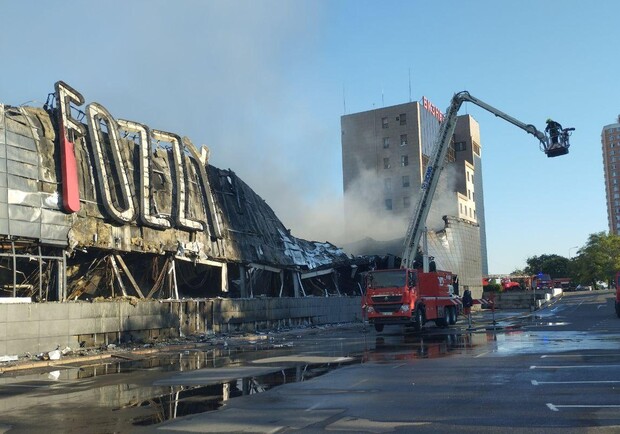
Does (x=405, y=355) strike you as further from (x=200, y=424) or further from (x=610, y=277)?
(x=610, y=277)

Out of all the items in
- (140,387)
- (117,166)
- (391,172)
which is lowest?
(140,387)

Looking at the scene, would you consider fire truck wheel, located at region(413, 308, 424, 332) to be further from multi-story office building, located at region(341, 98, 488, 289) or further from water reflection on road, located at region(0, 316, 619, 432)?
multi-story office building, located at region(341, 98, 488, 289)

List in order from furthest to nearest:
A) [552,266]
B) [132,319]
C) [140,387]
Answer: [552,266] → [132,319] → [140,387]

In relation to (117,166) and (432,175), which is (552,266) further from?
(117,166)

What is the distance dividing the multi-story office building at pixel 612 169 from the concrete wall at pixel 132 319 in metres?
184

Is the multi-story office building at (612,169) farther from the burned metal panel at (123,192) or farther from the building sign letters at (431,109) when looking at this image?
the burned metal panel at (123,192)

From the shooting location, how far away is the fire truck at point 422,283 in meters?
26.4

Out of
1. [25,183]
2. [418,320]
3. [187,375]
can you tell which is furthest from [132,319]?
[418,320]

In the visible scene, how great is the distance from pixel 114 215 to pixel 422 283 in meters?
13.6

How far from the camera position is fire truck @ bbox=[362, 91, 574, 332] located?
1041 inches

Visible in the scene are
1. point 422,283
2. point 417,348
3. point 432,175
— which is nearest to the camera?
point 417,348

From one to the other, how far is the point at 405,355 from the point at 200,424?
973 centimetres

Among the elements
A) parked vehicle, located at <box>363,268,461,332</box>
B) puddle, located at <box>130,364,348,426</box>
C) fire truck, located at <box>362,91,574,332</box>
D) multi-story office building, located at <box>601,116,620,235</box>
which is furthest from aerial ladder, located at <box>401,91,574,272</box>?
multi-story office building, located at <box>601,116,620,235</box>

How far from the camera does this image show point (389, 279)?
87.6 ft
